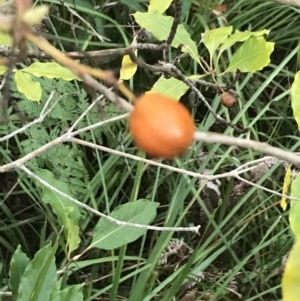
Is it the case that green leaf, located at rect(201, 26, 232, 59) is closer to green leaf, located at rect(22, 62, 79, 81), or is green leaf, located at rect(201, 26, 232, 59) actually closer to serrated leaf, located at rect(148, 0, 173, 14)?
serrated leaf, located at rect(148, 0, 173, 14)

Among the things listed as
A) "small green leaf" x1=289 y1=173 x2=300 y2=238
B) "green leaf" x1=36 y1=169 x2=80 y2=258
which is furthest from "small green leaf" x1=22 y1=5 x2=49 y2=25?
"green leaf" x1=36 y1=169 x2=80 y2=258

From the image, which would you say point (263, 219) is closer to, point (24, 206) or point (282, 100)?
point (282, 100)

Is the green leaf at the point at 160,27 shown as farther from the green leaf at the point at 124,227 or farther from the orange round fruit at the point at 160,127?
the orange round fruit at the point at 160,127

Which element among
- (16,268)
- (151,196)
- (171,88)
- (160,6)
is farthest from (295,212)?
(151,196)

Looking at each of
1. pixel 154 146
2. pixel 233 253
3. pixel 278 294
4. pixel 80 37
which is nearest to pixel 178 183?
pixel 233 253

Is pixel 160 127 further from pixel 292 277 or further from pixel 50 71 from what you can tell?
pixel 50 71

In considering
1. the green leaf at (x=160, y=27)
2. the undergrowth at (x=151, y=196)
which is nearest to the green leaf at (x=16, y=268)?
the undergrowth at (x=151, y=196)
